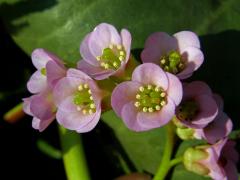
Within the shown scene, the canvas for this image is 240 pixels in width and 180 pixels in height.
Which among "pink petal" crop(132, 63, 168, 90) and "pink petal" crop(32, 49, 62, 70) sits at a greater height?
"pink petal" crop(32, 49, 62, 70)

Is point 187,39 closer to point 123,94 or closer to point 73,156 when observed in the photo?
point 123,94

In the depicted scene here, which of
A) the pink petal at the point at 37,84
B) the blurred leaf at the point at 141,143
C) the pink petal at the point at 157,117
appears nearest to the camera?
the pink petal at the point at 157,117

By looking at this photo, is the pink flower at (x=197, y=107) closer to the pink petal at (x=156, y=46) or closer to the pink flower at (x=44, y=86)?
the pink petal at (x=156, y=46)

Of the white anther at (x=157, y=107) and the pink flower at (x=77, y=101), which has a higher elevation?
the pink flower at (x=77, y=101)

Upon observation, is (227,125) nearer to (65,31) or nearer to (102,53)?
(102,53)

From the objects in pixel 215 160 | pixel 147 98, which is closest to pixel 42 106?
pixel 147 98

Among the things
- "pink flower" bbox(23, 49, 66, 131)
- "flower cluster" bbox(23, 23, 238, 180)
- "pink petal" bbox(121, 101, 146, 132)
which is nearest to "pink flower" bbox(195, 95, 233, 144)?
"flower cluster" bbox(23, 23, 238, 180)

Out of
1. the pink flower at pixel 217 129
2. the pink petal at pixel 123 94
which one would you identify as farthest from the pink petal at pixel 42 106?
the pink flower at pixel 217 129

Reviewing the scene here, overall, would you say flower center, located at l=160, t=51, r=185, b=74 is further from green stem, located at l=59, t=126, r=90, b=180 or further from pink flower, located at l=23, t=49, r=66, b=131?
green stem, located at l=59, t=126, r=90, b=180
